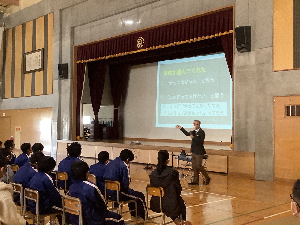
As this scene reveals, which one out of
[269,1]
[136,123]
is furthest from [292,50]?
[136,123]

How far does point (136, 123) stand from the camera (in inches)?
596

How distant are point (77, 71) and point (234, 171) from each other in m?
7.67

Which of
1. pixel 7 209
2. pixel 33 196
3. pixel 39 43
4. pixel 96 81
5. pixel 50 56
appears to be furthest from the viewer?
pixel 39 43

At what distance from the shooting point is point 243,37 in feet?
28.3

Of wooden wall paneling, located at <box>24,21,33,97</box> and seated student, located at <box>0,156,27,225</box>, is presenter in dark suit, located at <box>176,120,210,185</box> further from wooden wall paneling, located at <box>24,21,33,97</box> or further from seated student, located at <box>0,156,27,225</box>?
wooden wall paneling, located at <box>24,21,33,97</box>

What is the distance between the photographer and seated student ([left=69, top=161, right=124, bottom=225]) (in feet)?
11.0

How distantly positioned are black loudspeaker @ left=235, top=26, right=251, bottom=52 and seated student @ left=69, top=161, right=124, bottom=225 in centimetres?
639

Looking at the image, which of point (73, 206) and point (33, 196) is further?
point (33, 196)

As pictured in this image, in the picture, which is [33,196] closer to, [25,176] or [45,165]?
[45,165]

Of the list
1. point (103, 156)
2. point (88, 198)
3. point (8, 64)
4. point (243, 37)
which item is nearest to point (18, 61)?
point (8, 64)

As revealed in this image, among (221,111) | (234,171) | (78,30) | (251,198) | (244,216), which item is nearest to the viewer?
(244,216)

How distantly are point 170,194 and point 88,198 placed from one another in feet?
3.85

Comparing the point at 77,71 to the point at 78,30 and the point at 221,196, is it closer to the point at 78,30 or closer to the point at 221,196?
the point at 78,30

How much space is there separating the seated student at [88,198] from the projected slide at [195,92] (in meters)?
8.37
